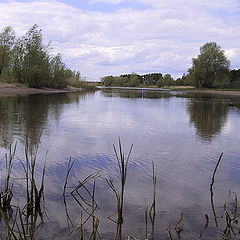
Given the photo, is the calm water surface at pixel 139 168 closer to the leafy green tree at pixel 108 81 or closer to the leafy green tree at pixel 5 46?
the leafy green tree at pixel 5 46

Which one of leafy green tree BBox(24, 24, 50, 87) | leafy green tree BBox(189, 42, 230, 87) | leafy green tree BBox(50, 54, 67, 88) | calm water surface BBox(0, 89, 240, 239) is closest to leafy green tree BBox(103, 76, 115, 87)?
leafy green tree BBox(189, 42, 230, 87)

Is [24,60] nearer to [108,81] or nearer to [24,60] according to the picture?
[24,60]

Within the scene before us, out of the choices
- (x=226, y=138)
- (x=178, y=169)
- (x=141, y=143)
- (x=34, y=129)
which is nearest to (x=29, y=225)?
(x=178, y=169)

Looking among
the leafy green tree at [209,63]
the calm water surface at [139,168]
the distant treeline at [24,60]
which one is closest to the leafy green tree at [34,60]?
the distant treeline at [24,60]

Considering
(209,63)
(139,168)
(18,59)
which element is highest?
(209,63)

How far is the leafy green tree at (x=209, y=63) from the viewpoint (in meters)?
76.9

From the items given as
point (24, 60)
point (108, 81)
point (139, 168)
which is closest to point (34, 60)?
point (24, 60)

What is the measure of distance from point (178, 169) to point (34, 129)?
6.59 meters

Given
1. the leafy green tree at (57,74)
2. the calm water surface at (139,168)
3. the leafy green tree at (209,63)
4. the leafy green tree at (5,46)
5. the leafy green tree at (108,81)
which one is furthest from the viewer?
the leafy green tree at (108,81)

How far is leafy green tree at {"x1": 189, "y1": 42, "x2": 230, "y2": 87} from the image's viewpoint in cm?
7688

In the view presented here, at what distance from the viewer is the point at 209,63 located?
77062mm

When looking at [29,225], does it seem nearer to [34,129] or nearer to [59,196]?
[59,196]

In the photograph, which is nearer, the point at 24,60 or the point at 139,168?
the point at 139,168

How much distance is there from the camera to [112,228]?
4.14m
